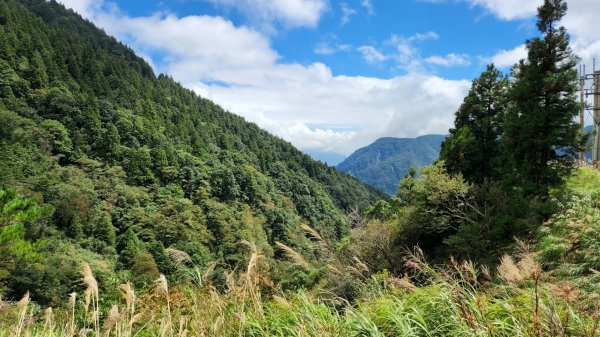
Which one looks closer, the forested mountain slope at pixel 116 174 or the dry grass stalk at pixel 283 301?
the dry grass stalk at pixel 283 301

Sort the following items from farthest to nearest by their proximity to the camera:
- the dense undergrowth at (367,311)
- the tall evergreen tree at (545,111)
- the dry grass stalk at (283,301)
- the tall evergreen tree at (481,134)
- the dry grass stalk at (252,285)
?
the tall evergreen tree at (481,134)
the tall evergreen tree at (545,111)
the dry grass stalk at (252,285)
the dry grass stalk at (283,301)
the dense undergrowth at (367,311)

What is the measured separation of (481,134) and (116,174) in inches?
2237

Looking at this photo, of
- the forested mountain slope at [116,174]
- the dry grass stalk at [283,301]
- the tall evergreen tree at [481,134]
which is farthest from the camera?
the forested mountain slope at [116,174]

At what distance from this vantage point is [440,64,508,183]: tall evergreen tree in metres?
20.1

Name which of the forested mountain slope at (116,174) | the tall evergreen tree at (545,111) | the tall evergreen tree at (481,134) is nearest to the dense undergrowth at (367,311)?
the tall evergreen tree at (545,111)

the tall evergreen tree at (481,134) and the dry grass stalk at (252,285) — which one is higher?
the tall evergreen tree at (481,134)

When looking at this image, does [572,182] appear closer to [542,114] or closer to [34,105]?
[542,114]

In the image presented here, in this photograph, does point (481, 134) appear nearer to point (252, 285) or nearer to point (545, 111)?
point (545, 111)

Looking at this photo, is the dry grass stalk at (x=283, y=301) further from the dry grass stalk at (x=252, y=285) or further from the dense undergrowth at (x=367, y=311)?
the dry grass stalk at (x=252, y=285)

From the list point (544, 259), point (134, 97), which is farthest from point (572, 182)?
point (134, 97)

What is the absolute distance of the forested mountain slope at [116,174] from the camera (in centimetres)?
4616

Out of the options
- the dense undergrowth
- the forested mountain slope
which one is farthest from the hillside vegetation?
the forested mountain slope

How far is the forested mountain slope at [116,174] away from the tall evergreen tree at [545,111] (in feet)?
62.3

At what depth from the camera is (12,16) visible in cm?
7975
